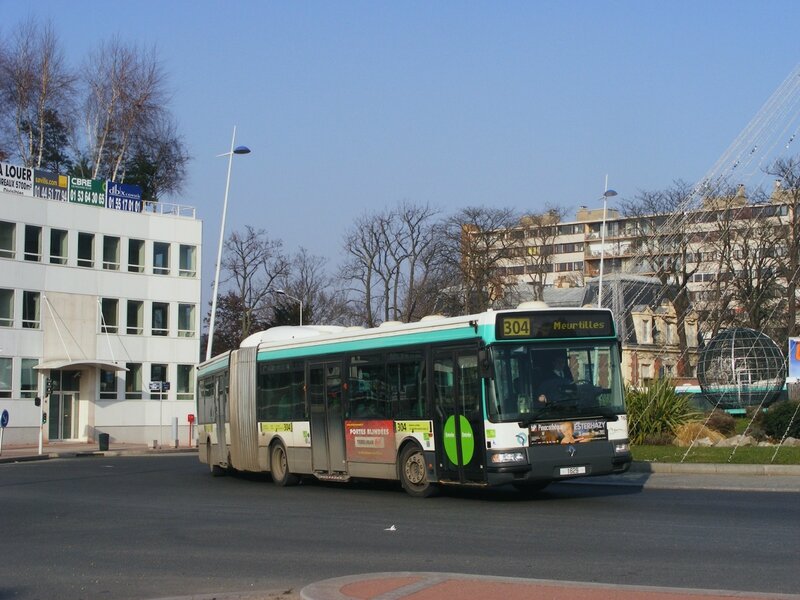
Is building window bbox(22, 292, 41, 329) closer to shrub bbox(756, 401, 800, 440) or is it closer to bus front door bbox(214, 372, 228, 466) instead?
bus front door bbox(214, 372, 228, 466)

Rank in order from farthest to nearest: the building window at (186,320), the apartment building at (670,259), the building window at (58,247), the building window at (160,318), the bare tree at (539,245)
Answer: the bare tree at (539,245), the building window at (186,320), the building window at (160,318), the apartment building at (670,259), the building window at (58,247)

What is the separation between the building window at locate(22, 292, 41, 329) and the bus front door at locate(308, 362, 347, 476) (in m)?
35.1

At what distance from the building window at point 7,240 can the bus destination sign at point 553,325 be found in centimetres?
4097

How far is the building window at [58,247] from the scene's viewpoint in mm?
55250

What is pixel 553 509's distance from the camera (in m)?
16.9

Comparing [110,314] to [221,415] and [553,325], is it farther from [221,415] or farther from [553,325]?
[553,325]

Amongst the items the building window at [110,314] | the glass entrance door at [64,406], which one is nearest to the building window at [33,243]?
the building window at [110,314]

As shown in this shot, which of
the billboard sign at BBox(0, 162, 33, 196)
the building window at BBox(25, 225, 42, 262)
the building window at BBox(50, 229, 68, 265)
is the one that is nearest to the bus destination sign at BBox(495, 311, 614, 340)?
the billboard sign at BBox(0, 162, 33, 196)

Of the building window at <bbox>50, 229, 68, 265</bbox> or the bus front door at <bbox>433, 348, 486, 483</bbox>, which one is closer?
the bus front door at <bbox>433, 348, 486, 483</bbox>

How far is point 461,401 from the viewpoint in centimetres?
1816

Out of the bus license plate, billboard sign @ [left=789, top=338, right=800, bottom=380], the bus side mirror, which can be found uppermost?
billboard sign @ [left=789, top=338, right=800, bottom=380]

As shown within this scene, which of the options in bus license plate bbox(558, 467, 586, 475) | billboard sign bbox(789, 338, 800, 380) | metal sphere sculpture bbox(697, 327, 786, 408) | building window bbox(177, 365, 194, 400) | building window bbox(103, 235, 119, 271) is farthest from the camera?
building window bbox(177, 365, 194, 400)

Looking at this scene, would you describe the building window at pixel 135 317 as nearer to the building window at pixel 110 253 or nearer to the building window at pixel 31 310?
the building window at pixel 110 253

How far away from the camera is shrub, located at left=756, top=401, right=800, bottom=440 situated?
30.1m
